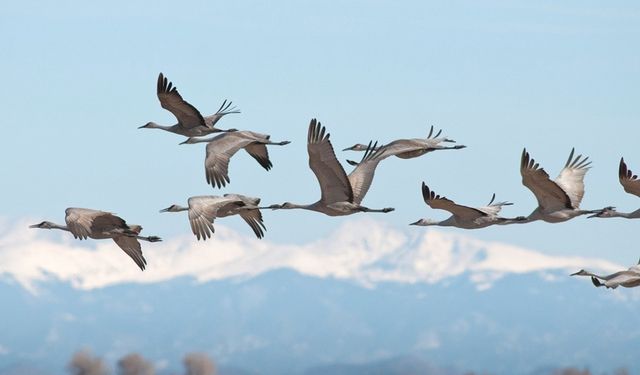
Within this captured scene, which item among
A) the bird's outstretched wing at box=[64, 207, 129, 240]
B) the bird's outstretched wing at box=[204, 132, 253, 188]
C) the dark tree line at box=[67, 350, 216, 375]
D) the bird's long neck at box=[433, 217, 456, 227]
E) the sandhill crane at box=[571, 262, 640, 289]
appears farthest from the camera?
the dark tree line at box=[67, 350, 216, 375]

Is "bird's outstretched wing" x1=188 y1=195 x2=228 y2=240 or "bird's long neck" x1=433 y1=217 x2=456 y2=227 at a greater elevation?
"bird's outstretched wing" x1=188 y1=195 x2=228 y2=240

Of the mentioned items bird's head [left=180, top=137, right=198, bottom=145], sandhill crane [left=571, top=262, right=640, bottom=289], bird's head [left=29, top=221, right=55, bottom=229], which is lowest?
sandhill crane [left=571, top=262, right=640, bottom=289]

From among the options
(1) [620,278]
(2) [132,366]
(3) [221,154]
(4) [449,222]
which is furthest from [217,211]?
(2) [132,366]

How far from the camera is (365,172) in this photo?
3416cm

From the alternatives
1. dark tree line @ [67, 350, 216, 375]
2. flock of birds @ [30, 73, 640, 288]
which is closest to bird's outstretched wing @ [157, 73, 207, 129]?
flock of birds @ [30, 73, 640, 288]

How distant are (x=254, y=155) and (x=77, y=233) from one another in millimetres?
5903

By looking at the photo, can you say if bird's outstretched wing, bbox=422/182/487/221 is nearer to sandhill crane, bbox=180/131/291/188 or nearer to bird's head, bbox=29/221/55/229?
sandhill crane, bbox=180/131/291/188

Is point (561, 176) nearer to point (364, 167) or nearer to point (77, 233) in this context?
point (364, 167)

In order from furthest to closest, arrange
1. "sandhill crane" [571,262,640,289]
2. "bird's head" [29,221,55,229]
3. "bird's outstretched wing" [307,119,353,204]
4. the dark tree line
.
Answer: the dark tree line < "bird's head" [29,221,55,229] < "bird's outstretched wing" [307,119,353,204] < "sandhill crane" [571,262,640,289]

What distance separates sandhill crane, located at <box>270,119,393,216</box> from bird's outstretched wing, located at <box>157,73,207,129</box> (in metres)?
3.17

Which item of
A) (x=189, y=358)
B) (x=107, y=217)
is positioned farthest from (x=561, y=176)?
(x=189, y=358)

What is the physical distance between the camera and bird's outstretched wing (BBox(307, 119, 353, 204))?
3111cm

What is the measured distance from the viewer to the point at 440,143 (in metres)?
34.9

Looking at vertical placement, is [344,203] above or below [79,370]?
below
